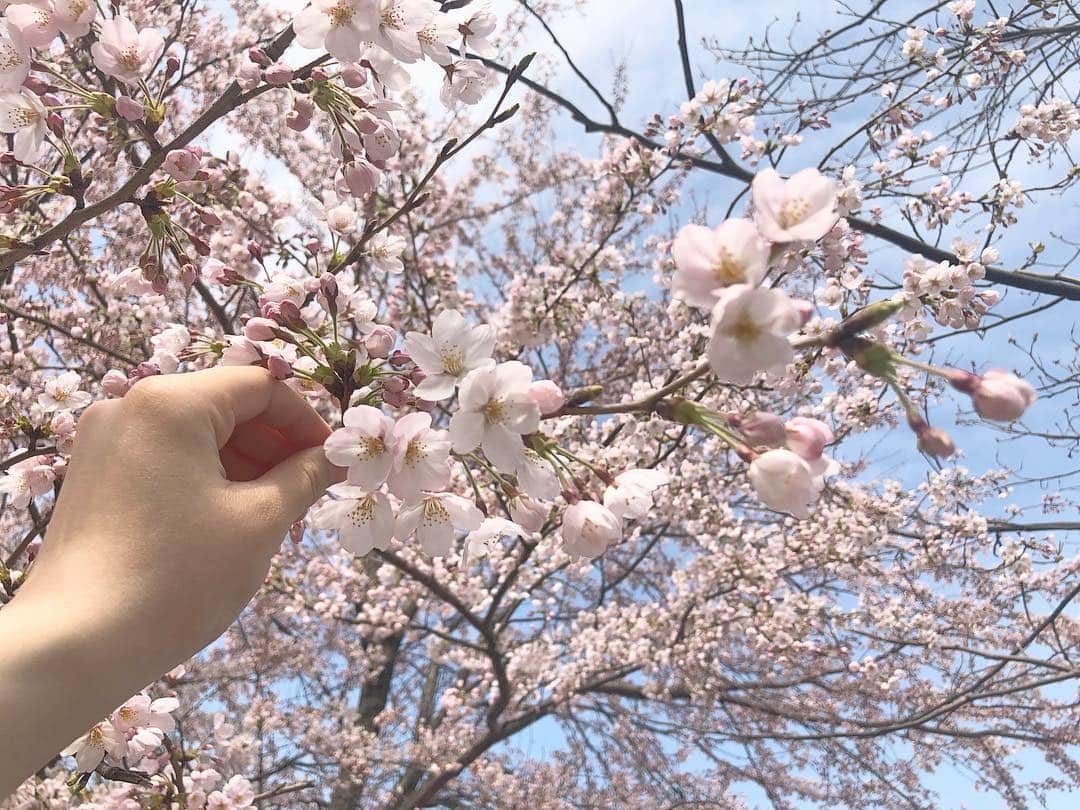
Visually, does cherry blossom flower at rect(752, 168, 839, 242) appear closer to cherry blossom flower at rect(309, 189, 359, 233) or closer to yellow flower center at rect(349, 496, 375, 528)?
yellow flower center at rect(349, 496, 375, 528)

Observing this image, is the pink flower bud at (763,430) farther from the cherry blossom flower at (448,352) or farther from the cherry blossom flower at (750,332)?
the cherry blossom flower at (448,352)

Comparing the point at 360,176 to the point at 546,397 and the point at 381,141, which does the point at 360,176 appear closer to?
the point at 381,141

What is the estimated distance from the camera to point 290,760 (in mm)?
6949

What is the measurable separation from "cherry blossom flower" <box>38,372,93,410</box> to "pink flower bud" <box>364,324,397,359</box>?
1.49 m

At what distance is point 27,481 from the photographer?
1.69 metres

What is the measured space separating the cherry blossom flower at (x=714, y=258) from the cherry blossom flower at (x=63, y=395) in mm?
2089

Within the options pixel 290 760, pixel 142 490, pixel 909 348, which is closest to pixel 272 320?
pixel 142 490

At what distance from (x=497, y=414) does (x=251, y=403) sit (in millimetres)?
407

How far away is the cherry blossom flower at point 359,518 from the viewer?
121cm

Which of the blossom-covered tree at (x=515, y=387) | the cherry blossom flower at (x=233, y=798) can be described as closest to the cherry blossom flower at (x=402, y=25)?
the blossom-covered tree at (x=515, y=387)

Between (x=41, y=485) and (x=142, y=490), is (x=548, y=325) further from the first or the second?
(x=142, y=490)

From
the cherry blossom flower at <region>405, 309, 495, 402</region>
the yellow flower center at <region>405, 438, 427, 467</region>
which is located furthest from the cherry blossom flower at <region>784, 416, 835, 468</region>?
the yellow flower center at <region>405, 438, 427, 467</region>

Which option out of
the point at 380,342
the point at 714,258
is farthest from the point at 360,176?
the point at 714,258

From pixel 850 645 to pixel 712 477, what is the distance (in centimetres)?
229
